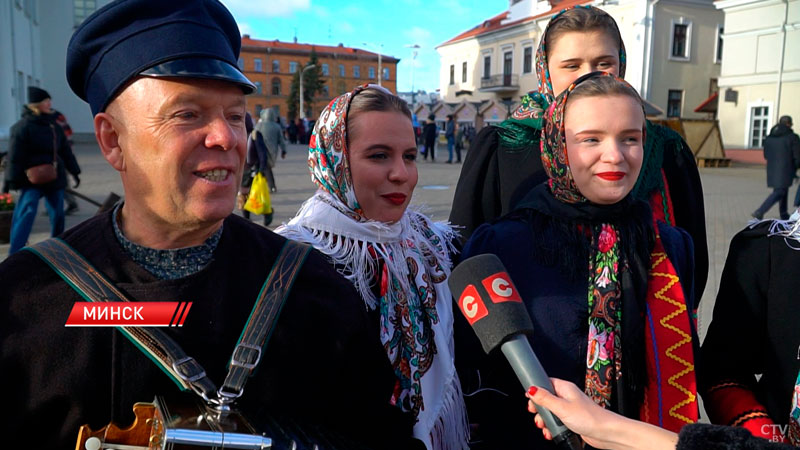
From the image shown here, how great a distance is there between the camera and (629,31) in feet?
115

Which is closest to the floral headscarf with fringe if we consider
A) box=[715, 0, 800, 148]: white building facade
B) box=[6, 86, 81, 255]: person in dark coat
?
box=[6, 86, 81, 255]: person in dark coat

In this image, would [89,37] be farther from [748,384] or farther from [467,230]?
[748,384]

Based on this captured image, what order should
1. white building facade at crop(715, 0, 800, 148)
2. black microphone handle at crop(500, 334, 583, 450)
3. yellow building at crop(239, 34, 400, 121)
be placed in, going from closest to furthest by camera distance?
black microphone handle at crop(500, 334, 583, 450)
white building facade at crop(715, 0, 800, 148)
yellow building at crop(239, 34, 400, 121)

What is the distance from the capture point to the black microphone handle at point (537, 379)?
1233 mm

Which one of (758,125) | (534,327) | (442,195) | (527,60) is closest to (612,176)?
(534,327)

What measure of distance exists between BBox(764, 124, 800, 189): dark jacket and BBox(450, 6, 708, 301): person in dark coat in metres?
10.2

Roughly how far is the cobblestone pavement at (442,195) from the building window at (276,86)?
214 feet

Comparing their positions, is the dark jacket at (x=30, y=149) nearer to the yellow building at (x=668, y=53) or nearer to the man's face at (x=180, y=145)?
the man's face at (x=180, y=145)

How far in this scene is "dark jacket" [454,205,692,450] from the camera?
1991 mm

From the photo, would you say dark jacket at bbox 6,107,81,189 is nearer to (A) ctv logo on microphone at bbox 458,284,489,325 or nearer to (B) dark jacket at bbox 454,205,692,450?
(B) dark jacket at bbox 454,205,692,450

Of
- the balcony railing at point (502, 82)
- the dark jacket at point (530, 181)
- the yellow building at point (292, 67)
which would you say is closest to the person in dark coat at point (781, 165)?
the dark jacket at point (530, 181)

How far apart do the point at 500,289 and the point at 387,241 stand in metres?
0.83

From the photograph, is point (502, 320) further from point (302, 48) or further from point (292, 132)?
point (302, 48)

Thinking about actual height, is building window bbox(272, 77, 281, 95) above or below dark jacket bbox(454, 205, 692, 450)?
above
